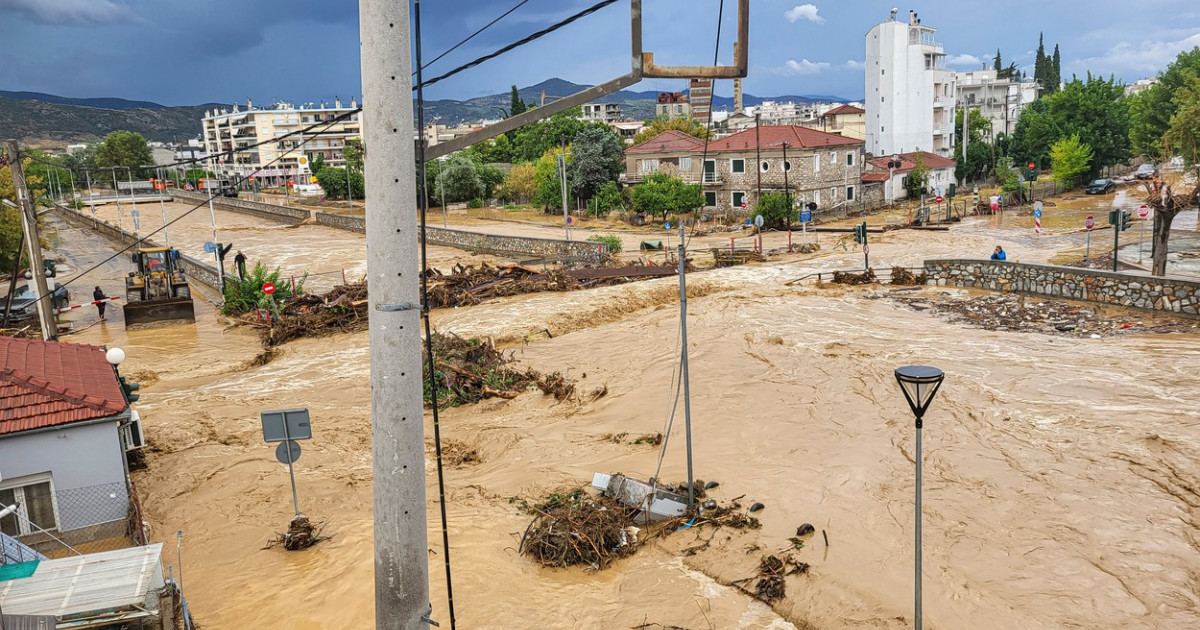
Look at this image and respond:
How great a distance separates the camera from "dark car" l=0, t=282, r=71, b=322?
30609 mm

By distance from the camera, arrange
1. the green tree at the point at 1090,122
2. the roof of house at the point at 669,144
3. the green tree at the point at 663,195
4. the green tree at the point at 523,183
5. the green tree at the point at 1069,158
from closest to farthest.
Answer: the green tree at the point at 663,195, the roof of house at the point at 669,144, the green tree at the point at 1069,158, the green tree at the point at 1090,122, the green tree at the point at 523,183

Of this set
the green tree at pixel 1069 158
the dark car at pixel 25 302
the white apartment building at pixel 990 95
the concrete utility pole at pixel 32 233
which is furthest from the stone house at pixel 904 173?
the concrete utility pole at pixel 32 233

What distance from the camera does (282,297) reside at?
3053 cm

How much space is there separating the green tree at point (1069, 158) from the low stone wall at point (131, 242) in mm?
61476

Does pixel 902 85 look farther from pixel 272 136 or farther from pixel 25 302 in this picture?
pixel 272 136

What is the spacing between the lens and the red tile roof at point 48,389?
34.7ft

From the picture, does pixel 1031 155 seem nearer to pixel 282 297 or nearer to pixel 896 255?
pixel 896 255

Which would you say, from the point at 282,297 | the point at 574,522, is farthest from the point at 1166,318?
the point at 282,297

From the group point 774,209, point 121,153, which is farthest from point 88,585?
point 121,153

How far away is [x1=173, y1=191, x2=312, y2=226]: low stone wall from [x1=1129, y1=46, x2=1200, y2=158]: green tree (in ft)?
230

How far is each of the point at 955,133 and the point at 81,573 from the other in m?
90.3

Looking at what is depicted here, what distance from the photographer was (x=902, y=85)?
74.3 meters

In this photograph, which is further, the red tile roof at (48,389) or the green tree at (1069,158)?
the green tree at (1069,158)

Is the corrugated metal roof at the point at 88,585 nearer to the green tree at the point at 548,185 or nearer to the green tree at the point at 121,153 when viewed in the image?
the green tree at the point at 548,185
